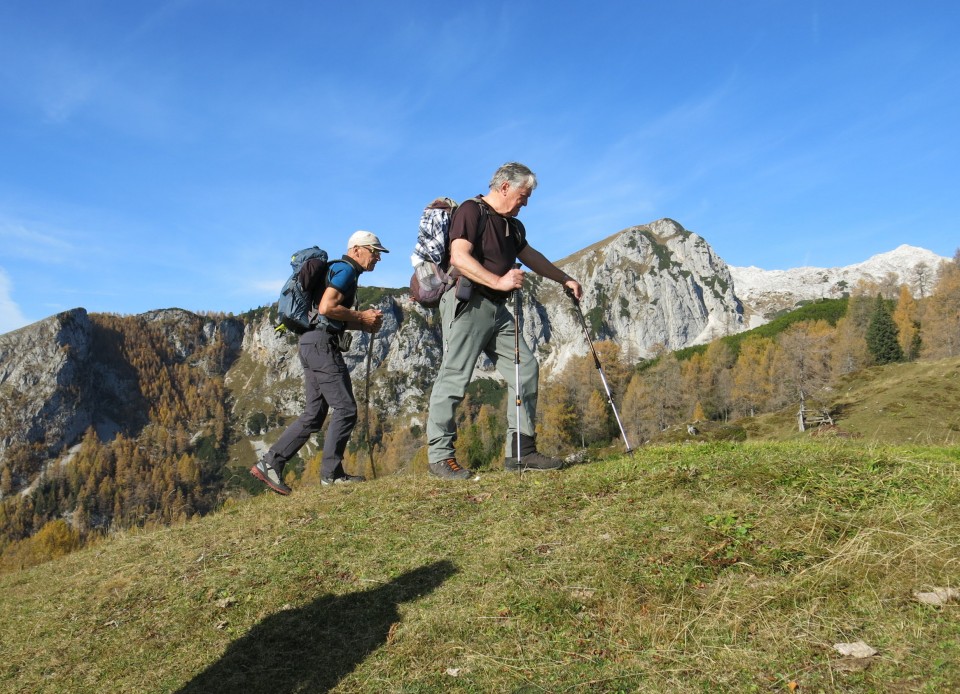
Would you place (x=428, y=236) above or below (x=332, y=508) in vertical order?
above

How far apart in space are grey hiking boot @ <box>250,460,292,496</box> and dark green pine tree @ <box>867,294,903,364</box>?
136 metres

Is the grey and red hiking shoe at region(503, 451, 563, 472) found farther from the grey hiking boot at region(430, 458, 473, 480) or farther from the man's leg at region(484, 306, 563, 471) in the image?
the grey hiking boot at region(430, 458, 473, 480)

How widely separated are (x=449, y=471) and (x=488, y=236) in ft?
10.5

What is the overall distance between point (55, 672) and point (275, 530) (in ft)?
8.27

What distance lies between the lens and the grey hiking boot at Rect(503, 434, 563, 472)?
791 centimetres

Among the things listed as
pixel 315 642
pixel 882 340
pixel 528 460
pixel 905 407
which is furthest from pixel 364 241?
pixel 882 340

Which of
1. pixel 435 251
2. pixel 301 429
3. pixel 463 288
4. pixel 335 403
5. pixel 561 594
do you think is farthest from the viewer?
pixel 301 429

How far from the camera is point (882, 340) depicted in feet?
392

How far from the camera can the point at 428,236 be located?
316 inches

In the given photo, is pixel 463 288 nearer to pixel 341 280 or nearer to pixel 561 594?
pixel 341 280

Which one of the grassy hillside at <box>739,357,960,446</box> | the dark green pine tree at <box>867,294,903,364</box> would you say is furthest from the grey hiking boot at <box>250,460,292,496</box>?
the dark green pine tree at <box>867,294,903,364</box>

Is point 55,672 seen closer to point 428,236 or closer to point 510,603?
point 510,603

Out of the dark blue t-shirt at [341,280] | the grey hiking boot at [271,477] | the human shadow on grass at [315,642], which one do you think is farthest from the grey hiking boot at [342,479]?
the human shadow on grass at [315,642]

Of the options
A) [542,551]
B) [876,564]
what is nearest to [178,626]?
[542,551]
